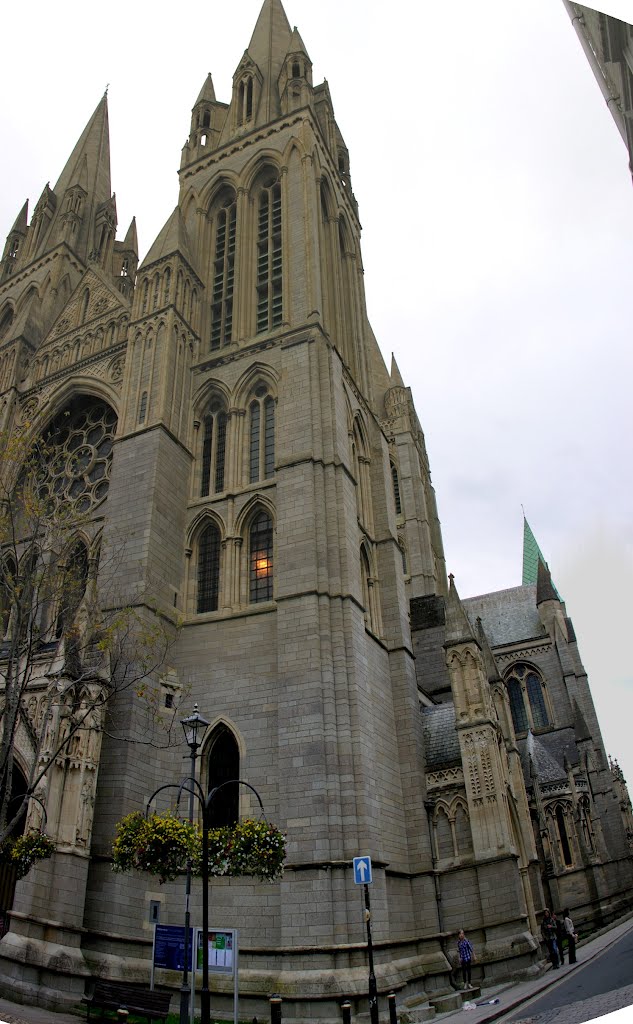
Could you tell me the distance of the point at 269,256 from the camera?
29.6 meters

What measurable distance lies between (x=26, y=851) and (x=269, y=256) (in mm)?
22910

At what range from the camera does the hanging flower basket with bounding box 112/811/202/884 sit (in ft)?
48.8

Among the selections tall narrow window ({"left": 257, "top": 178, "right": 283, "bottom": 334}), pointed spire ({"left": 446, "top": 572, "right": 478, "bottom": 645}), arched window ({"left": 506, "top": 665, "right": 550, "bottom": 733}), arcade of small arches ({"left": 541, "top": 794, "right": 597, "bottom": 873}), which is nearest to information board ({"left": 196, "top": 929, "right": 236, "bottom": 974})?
pointed spire ({"left": 446, "top": 572, "right": 478, "bottom": 645})

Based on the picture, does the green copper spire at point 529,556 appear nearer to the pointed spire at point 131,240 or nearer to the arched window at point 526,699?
the arched window at point 526,699

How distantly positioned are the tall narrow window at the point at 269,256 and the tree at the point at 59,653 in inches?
389

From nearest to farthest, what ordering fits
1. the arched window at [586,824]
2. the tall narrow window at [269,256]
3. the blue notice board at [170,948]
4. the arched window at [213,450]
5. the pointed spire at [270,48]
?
the blue notice board at [170,948] → the arched window at [213,450] → the tall narrow window at [269,256] → the pointed spire at [270,48] → the arched window at [586,824]

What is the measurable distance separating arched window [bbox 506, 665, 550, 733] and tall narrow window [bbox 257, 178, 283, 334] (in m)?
32.8

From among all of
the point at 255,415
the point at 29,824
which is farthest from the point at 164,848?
the point at 255,415

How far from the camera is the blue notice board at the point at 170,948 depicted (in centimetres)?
1417

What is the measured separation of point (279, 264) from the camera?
1159 inches

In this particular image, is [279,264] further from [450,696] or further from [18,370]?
[450,696]

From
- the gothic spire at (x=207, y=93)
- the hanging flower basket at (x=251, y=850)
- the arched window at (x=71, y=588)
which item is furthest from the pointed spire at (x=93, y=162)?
the hanging flower basket at (x=251, y=850)

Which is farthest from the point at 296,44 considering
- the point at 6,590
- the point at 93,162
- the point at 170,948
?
the point at 170,948

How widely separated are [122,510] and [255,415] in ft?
19.1
